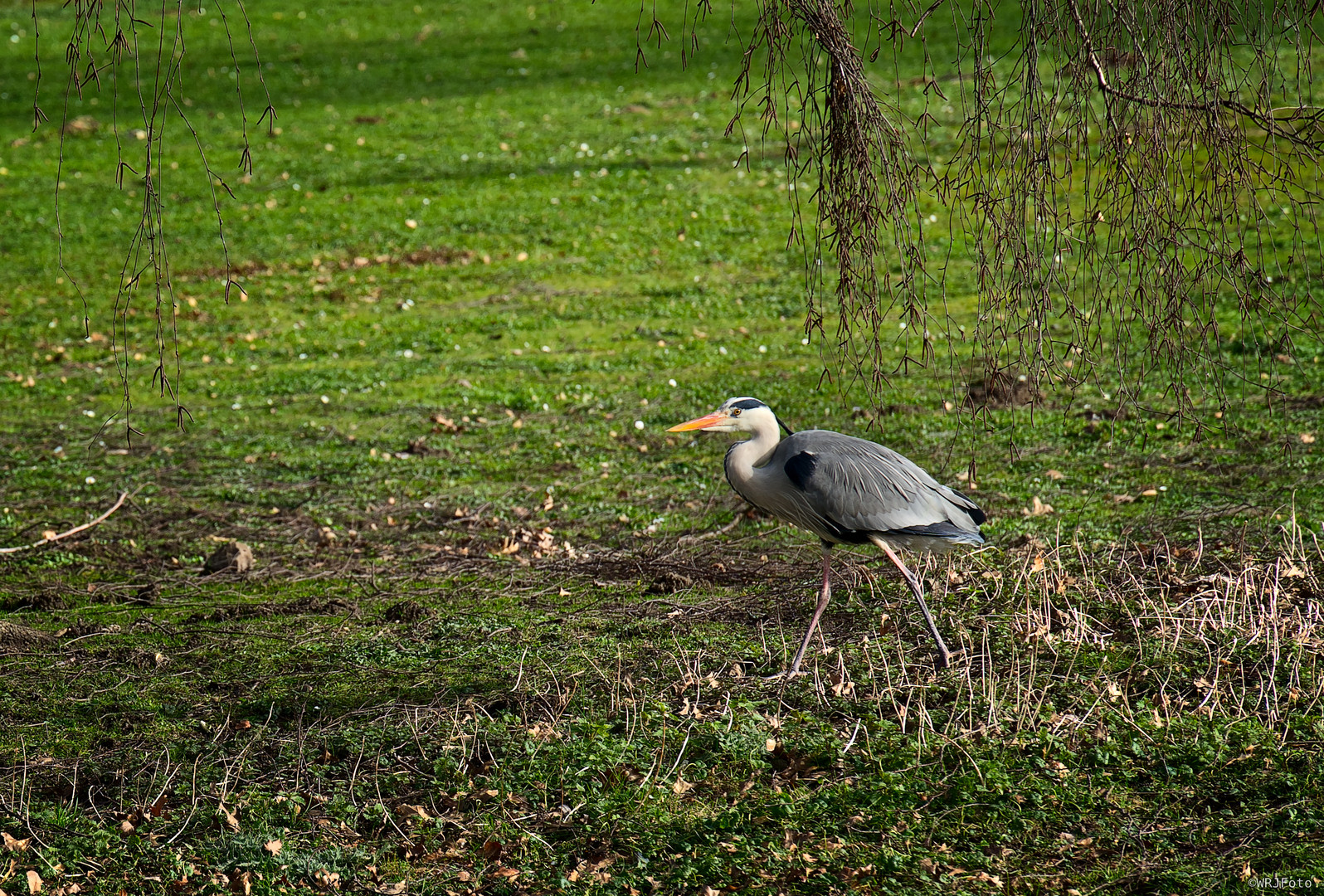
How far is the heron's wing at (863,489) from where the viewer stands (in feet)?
16.0

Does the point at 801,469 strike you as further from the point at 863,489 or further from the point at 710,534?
the point at 710,534

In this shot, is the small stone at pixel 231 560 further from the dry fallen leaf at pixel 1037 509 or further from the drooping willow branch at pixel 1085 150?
A: the dry fallen leaf at pixel 1037 509

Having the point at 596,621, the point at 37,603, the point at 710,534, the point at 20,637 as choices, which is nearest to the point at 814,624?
the point at 596,621

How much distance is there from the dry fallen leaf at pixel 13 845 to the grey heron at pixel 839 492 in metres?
2.77

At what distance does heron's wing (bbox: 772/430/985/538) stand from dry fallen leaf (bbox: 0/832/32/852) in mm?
3081

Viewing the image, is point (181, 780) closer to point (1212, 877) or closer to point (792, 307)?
point (1212, 877)

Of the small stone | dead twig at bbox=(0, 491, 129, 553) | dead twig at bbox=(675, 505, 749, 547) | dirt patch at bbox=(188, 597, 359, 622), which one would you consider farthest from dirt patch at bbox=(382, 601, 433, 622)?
dead twig at bbox=(0, 491, 129, 553)

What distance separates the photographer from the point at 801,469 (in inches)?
192

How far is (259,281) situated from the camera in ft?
42.4

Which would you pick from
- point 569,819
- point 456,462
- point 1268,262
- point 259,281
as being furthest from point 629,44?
point 569,819

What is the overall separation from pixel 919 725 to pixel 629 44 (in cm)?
2024

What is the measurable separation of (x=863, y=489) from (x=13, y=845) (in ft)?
11.0

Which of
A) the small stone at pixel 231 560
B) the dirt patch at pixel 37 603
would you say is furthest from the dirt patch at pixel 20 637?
the small stone at pixel 231 560

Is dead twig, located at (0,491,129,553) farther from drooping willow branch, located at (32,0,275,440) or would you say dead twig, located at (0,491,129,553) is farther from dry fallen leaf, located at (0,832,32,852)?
dry fallen leaf, located at (0,832,32,852)
